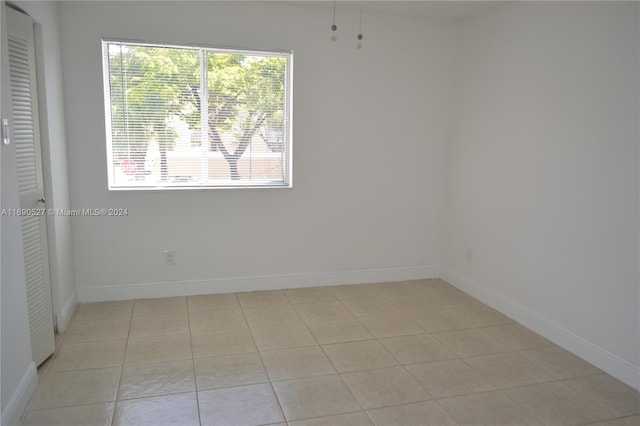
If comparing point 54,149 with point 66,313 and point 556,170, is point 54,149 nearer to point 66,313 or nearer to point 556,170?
point 66,313

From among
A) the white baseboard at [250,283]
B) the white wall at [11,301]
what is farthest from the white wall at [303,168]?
the white wall at [11,301]

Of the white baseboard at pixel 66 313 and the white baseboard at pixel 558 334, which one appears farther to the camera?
the white baseboard at pixel 66 313

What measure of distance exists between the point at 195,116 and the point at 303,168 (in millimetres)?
998

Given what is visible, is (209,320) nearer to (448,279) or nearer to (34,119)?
(34,119)

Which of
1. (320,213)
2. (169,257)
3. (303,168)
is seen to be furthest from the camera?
(320,213)

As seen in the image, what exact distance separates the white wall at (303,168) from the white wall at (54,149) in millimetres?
125

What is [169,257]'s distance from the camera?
378 centimetres

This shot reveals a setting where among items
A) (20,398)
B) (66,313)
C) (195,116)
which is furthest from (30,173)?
(195,116)

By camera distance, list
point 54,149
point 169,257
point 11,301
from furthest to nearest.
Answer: point 169,257 < point 54,149 < point 11,301

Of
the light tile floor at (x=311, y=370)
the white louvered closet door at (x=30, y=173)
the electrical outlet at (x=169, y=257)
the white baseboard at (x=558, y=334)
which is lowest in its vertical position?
the light tile floor at (x=311, y=370)

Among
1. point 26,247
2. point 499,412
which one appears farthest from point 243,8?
point 499,412

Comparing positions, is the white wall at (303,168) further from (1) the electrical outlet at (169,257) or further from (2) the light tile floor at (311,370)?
(2) the light tile floor at (311,370)

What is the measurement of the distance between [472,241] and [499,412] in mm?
1905

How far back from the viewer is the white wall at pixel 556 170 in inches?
104
